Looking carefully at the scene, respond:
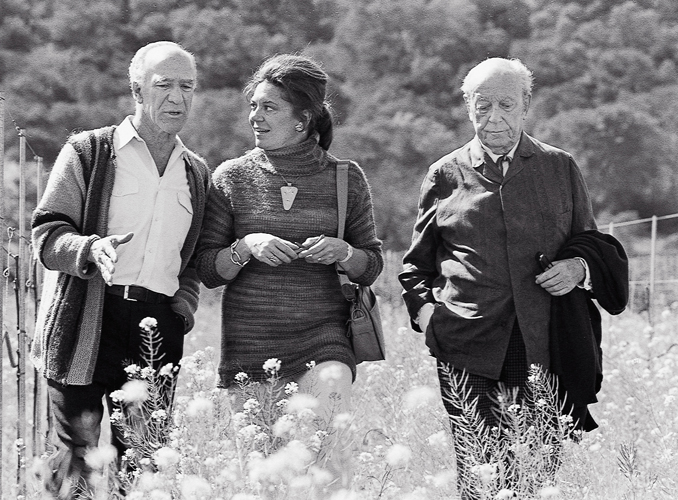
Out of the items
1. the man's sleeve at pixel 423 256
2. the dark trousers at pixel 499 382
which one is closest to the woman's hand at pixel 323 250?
the man's sleeve at pixel 423 256

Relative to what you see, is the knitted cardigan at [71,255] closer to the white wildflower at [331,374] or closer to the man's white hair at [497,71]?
the white wildflower at [331,374]

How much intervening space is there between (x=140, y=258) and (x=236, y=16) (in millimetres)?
25503

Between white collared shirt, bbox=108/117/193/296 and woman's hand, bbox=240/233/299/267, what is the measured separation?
0.85 feet

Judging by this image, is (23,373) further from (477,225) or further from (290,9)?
(290,9)

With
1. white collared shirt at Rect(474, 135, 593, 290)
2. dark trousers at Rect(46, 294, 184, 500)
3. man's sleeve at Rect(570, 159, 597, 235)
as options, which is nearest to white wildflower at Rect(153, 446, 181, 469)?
dark trousers at Rect(46, 294, 184, 500)

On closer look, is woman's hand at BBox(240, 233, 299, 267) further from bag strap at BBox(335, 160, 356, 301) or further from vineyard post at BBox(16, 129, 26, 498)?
vineyard post at BBox(16, 129, 26, 498)

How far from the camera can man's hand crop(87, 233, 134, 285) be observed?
3301 mm

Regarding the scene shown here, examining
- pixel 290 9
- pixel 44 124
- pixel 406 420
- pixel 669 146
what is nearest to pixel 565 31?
pixel 669 146

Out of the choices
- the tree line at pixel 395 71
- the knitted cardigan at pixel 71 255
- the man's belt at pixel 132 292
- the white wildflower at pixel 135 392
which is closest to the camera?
the white wildflower at pixel 135 392

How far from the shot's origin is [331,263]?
3779 millimetres

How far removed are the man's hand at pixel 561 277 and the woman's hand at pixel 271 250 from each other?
0.80 meters

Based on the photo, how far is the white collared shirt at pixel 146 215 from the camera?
3615 millimetres

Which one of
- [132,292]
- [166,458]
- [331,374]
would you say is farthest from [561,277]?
[166,458]

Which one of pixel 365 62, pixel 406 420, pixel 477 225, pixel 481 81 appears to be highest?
pixel 365 62
